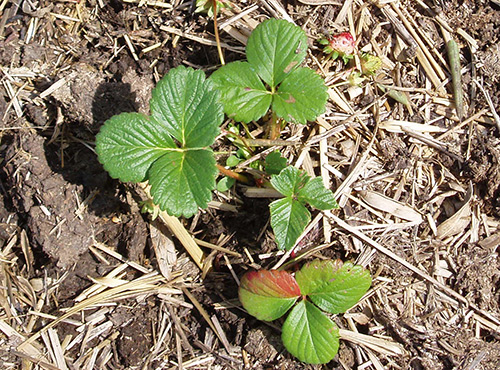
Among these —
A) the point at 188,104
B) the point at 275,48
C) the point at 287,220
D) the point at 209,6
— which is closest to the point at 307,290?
the point at 287,220

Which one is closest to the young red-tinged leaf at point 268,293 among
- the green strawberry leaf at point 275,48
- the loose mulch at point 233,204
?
the loose mulch at point 233,204

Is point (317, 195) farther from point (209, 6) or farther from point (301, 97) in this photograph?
point (209, 6)

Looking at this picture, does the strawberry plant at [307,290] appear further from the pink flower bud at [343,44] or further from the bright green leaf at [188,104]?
the pink flower bud at [343,44]

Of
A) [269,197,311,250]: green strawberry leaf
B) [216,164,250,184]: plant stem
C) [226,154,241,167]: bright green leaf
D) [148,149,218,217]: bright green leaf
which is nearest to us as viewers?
[148,149,218,217]: bright green leaf

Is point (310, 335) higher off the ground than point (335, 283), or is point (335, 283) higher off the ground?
point (335, 283)

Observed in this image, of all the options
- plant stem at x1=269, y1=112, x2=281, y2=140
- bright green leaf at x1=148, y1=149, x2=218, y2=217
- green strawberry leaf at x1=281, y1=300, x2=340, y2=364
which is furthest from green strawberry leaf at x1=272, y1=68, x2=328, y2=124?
green strawberry leaf at x1=281, y1=300, x2=340, y2=364

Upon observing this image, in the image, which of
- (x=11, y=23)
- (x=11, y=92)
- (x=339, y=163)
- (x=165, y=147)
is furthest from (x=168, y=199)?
(x=11, y=23)

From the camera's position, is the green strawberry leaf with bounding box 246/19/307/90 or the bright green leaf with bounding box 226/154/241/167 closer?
the green strawberry leaf with bounding box 246/19/307/90

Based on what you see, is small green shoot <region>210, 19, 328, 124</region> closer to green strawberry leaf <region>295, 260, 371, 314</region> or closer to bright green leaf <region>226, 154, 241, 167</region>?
bright green leaf <region>226, 154, 241, 167</region>

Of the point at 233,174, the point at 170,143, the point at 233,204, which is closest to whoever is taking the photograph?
the point at 170,143
